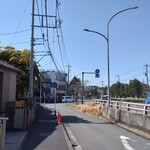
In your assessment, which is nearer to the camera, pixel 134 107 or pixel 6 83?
pixel 134 107

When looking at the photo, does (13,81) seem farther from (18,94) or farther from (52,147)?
(52,147)

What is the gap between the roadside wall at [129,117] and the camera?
18.4 metres

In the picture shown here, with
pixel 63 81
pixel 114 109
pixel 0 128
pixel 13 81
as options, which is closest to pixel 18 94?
pixel 13 81

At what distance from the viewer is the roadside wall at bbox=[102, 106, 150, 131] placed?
18375 millimetres

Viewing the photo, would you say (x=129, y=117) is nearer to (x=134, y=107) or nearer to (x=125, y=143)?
(x=134, y=107)

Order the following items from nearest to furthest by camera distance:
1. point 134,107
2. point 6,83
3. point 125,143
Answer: point 125,143 → point 134,107 → point 6,83

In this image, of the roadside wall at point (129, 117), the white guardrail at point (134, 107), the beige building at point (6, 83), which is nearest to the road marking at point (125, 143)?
the roadside wall at point (129, 117)

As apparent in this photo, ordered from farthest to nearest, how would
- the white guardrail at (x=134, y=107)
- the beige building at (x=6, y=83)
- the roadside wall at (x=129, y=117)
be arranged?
the beige building at (x=6, y=83) → the white guardrail at (x=134, y=107) → the roadside wall at (x=129, y=117)

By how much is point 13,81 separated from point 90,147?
14474 millimetres

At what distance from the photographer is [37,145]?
1302 cm

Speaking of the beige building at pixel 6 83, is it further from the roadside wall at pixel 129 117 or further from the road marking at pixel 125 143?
the road marking at pixel 125 143

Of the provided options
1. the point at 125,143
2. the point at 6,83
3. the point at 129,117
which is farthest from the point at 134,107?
the point at 125,143

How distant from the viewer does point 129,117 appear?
71.5ft

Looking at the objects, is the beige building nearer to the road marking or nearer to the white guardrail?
the white guardrail
